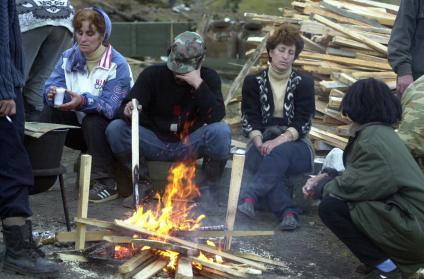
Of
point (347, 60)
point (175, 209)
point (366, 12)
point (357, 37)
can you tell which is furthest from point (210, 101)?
point (366, 12)

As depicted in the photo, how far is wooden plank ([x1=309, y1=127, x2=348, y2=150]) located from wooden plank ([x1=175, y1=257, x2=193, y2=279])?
3.51m

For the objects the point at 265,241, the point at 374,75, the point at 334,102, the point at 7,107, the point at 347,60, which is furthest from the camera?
the point at 347,60

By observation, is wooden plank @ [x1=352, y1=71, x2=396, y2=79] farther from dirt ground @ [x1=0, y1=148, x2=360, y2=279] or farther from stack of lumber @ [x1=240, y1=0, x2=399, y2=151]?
dirt ground @ [x1=0, y1=148, x2=360, y2=279]

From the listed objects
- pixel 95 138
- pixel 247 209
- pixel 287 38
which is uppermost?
Result: pixel 287 38

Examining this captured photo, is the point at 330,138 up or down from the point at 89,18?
down

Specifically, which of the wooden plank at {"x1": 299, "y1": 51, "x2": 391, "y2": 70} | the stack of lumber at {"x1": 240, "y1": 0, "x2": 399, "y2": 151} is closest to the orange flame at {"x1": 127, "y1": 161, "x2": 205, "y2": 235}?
the stack of lumber at {"x1": 240, "y1": 0, "x2": 399, "y2": 151}

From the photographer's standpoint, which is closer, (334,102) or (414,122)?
(414,122)

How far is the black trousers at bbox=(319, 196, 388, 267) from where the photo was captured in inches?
199

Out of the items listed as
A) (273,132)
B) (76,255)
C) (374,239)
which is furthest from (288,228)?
(76,255)

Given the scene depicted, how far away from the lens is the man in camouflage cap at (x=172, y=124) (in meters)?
6.57

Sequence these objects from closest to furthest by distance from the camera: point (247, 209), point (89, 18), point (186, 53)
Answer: point (186, 53)
point (247, 209)
point (89, 18)

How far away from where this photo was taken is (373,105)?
498 cm

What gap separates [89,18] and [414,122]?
303 centimetres

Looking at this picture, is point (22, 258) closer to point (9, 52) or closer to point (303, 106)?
point (9, 52)
